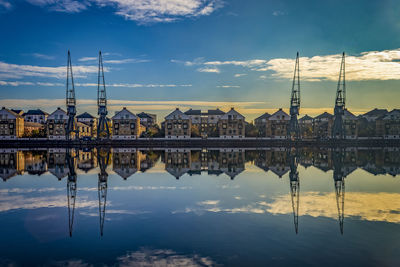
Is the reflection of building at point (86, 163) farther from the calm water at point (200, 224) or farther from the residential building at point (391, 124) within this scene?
the residential building at point (391, 124)

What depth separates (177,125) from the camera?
72438 mm

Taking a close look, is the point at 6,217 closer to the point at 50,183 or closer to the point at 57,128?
the point at 50,183

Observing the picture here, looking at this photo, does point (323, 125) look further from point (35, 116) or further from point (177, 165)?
point (35, 116)

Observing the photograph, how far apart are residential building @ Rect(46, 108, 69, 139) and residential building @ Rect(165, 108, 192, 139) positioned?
78.8 feet

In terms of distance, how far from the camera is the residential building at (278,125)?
74.1 meters

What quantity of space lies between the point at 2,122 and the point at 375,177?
78.4 m

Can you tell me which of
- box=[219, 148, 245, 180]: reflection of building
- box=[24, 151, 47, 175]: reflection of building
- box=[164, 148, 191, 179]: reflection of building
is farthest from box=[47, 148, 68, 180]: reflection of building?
box=[219, 148, 245, 180]: reflection of building

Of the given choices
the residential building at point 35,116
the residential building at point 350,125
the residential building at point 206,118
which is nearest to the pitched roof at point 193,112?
the residential building at point 206,118

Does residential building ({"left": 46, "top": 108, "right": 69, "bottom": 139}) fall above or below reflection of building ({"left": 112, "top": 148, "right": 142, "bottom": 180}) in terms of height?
above

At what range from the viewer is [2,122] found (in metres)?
73.6

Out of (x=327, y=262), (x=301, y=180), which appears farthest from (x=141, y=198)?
(x=301, y=180)

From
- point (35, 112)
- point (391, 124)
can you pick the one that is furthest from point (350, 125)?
point (35, 112)

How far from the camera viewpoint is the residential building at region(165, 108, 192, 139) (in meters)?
72.4

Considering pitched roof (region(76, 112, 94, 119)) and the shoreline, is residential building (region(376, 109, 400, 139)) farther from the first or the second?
pitched roof (region(76, 112, 94, 119))
